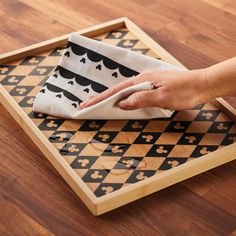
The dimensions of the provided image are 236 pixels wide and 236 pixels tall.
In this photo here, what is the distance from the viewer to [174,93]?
113 centimetres

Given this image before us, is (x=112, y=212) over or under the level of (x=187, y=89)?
under

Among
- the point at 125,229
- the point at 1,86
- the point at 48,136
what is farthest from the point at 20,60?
the point at 125,229

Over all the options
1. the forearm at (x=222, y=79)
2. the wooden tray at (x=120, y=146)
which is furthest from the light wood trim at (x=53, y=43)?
the forearm at (x=222, y=79)

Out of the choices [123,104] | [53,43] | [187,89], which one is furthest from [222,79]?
[53,43]

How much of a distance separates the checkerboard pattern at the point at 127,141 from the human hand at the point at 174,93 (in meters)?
0.05

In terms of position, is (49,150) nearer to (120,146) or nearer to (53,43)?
(120,146)

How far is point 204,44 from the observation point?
4.67ft

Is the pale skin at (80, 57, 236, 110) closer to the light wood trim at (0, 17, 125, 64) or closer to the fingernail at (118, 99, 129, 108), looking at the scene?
the fingernail at (118, 99, 129, 108)

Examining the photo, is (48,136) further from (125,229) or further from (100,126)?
(125,229)

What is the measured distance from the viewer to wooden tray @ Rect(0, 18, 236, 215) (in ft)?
3.44

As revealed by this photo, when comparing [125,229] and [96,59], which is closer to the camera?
[125,229]

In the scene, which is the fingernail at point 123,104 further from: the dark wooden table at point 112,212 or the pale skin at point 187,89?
the dark wooden table at point 112,212

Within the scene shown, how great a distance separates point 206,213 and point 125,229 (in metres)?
0.13

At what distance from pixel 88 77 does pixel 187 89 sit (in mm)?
220
